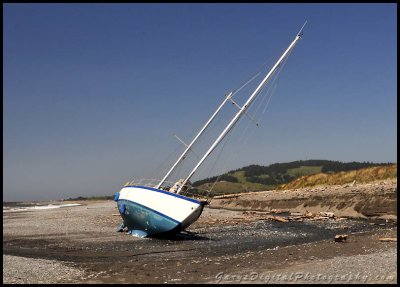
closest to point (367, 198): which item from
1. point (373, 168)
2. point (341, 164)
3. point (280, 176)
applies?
point (373, 168)

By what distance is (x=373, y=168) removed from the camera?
2298 inches

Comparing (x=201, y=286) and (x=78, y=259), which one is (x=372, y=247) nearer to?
(x=201, y=286)

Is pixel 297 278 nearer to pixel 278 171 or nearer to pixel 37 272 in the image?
pixel 37 272

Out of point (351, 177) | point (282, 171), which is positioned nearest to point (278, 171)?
point (282, 171)

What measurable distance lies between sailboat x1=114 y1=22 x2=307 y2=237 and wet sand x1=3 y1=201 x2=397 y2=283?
3.34 ft

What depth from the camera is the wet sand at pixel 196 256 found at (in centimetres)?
1561

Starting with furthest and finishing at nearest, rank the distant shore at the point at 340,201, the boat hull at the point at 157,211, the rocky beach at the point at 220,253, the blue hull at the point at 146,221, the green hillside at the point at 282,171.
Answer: the green hillside at the point at 282,171 < the distant shore at the point at 340,201 < the blue hull at the point at 146,221 < the boat hull at the point at 157,211 < the rocky beach at the point at 220,253

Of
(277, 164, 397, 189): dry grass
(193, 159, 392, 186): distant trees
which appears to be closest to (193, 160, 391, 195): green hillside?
(193, 159, 392, 186): distant trees

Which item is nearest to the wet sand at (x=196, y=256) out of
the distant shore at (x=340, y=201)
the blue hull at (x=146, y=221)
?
the blue hull at (x=146, y=221)

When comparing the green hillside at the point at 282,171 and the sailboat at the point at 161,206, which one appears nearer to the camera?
the sailboat at the point at 161,206

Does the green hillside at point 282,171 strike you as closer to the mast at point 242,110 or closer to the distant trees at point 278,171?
the distant trees at point 278,171

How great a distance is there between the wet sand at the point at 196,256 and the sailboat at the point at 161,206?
1019mm

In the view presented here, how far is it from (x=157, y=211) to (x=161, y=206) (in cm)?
49

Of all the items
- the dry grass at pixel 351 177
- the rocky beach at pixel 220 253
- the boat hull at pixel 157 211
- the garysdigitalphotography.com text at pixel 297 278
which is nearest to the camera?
the garysdigitalphotography.com text at pixel 297 278
